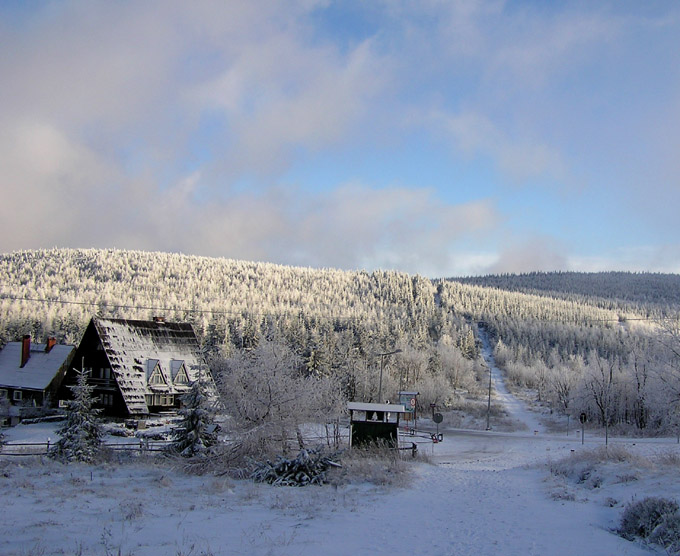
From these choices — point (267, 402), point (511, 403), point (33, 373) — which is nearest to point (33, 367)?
point (33, 373)

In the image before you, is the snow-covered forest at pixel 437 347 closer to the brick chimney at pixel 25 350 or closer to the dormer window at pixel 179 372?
the dormer window at pixel 179 372

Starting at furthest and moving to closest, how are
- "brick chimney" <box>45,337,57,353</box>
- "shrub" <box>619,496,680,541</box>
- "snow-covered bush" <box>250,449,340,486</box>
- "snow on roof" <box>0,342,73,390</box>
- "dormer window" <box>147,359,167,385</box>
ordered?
"brick chimney" <box>45,337,57,353</box> → "snow on roof" <box>0,342,73,390</box> → "dormer window" <box>147,359,167,385</box> → "snow-covered bush" <box>250,449,340,486</box> → "shrub" <box>619,496,680,541</box>

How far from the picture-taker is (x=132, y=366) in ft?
149

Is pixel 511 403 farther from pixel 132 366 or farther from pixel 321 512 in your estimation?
pixel 321 512

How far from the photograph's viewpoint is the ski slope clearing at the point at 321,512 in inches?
388

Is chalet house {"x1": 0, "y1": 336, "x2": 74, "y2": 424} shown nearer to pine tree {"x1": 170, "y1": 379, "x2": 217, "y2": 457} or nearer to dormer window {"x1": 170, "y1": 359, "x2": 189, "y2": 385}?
dormer window {"x1": 170, "y1": 359, "x2": 189, "y2": 385}

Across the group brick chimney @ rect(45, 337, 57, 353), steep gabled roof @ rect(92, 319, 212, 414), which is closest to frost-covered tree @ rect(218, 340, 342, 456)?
steep gabled roof @ rect(92, 319, 212, 414)

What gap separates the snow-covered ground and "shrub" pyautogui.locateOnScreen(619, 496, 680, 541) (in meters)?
0.45

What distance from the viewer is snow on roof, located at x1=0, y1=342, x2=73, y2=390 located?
51416 millimetres

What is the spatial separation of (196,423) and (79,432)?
5.24m

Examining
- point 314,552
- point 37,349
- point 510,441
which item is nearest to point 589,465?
point 314,552

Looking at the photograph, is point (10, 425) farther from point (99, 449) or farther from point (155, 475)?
point (155, 475)

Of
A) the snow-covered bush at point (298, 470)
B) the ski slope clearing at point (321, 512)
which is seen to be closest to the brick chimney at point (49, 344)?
the ski slope clearing at point (321, 512)

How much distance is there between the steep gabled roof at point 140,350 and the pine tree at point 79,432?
16843mm
